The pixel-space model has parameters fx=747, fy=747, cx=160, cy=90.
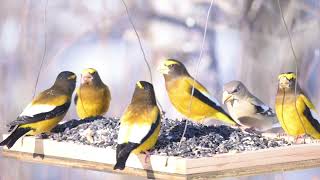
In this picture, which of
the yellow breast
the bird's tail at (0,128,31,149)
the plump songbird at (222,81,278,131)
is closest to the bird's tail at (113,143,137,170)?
the bird's tail at (0,128,31,149)

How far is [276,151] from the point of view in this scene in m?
2.67

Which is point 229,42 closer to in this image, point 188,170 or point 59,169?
point 59,169

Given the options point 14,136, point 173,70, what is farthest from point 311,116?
point 14,136

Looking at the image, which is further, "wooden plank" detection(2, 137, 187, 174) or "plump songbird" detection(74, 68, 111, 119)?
"plump songbird" detection(74, 68, 111, 119)

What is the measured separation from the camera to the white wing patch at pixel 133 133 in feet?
8.29

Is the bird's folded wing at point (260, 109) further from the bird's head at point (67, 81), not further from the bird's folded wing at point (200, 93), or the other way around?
the bird's head at point (67, 81)

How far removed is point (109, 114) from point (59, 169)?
47 cm

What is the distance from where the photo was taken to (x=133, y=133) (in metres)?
2.56

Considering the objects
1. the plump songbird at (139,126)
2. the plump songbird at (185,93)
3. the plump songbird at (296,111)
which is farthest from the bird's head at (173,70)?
the plump songbird at (296,111)

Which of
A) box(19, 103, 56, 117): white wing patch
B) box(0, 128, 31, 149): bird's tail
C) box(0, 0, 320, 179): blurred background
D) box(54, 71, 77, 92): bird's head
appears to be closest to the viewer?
box(0, 128, 31, 149): bird's tail

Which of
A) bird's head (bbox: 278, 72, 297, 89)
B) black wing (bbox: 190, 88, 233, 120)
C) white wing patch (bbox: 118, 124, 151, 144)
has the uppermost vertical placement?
bird's head (bbox: 278, 72, 297, 89)

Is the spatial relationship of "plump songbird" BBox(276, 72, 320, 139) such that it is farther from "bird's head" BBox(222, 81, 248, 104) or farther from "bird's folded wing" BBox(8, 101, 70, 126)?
"bird's folded wing" BBox(8, 101, 70, 126)

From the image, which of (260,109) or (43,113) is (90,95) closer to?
(43,113)

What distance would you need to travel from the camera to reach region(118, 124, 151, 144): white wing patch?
253 centimetres
